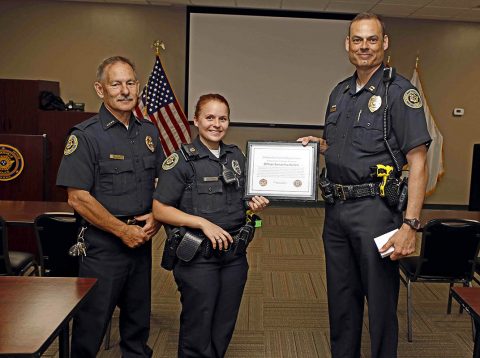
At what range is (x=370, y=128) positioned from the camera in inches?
83.2

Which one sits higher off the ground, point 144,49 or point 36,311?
point 144,49

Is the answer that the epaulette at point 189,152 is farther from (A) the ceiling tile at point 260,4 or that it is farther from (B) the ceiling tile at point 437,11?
(B) the ceiling tile at point 437,11

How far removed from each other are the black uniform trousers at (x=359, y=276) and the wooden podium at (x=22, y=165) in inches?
104

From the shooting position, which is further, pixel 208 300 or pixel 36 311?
pixel 208 300

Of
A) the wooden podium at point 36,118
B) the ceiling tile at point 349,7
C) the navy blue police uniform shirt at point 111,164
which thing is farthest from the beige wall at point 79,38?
the navy blue police uniform shirt at point 111,164

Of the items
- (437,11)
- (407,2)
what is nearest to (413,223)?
(407,2)

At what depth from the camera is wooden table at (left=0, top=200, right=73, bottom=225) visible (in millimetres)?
2838

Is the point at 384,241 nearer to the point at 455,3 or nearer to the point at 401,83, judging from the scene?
the point at 401,83

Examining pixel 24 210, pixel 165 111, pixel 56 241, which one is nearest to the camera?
pixel 56 241

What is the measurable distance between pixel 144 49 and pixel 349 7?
2.83m

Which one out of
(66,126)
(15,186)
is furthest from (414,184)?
(66,126)

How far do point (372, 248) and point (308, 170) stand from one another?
17.3 inches

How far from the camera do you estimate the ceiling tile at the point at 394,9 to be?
20.5 feet

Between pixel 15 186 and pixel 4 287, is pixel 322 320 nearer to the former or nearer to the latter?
pixel 4 287
